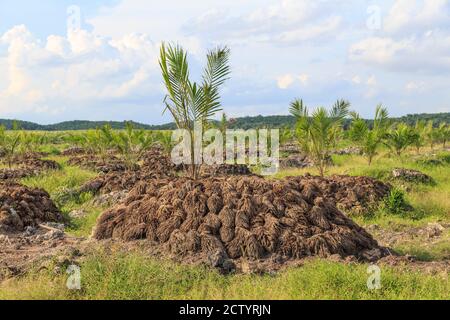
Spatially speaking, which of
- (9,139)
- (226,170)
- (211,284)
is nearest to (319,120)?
(226,170)

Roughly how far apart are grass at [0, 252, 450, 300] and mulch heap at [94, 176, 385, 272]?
58 centimetres

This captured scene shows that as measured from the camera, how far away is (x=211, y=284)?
607cm

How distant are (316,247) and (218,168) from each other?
12371 mm

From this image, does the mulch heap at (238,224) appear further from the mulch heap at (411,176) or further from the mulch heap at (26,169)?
the mulch heap at (26,169)

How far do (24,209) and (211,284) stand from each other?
6.13 meters

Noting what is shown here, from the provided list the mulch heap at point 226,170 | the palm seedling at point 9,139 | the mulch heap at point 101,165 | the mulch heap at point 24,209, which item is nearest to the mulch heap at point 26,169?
the palm seedling at point 9,139

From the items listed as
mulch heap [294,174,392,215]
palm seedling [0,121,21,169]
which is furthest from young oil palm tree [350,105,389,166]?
palm seedling [0,121,21,169]

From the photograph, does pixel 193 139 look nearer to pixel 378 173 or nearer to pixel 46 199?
pixel 46 199

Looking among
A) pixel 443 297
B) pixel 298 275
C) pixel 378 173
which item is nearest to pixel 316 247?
pixel 298 275

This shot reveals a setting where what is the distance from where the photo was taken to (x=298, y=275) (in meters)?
6.14

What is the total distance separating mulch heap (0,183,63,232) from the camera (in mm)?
10102

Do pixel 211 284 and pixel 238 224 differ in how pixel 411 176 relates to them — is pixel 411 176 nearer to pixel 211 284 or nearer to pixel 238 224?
pixel 238 224

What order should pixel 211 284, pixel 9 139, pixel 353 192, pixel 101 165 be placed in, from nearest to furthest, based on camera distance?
pixel 211 284
pixel 353 192
pixel 9 139
pixel 101 165

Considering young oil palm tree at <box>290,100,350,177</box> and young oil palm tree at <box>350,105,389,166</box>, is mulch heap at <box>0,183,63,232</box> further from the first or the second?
young oil palm tree at <box>350,105,389,166</box>
